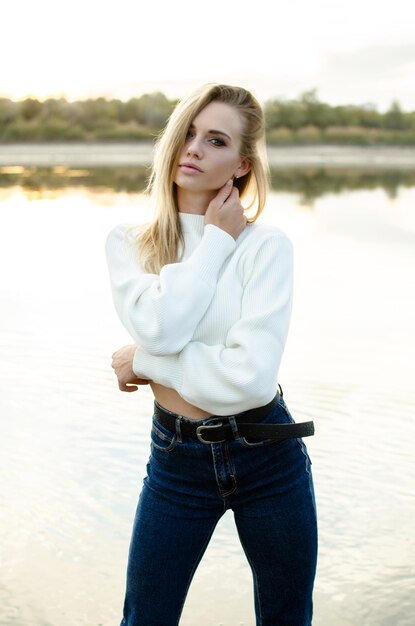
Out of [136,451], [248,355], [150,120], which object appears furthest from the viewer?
[150,120]

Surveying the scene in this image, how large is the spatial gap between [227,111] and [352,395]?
2886 mm

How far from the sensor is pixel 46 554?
10.1ft

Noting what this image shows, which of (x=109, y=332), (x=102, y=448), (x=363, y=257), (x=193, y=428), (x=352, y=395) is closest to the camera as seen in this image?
(x=193, y=428)

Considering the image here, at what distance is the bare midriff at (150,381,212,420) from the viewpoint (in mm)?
1976

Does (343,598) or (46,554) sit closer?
(343,598)

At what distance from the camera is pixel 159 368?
2.00 m

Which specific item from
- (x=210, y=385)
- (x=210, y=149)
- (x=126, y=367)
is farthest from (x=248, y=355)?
(x=210, y=149)

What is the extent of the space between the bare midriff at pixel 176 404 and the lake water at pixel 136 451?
0.45 meters

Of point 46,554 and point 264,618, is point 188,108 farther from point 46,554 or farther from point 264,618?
point 46,554

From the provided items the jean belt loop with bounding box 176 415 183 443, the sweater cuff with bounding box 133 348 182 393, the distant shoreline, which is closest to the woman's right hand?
the sweater cuff with bounding box 133 348 182 393

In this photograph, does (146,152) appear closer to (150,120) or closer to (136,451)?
(150,120)

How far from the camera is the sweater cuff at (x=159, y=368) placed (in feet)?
6.46

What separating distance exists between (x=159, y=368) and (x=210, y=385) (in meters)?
0.15

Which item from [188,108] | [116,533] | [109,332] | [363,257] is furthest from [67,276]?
[188,108]
